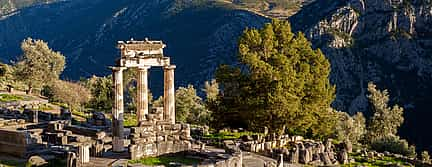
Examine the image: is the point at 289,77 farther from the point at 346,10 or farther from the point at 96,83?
the point at 346,10

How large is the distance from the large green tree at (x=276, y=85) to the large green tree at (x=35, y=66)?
41.9 metres

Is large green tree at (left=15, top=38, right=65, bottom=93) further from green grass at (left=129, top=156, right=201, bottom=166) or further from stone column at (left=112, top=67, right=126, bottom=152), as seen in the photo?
green grass at (left=129, top=156, right=201, bottom=166)

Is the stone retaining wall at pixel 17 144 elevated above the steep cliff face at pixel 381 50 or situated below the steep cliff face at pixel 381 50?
below

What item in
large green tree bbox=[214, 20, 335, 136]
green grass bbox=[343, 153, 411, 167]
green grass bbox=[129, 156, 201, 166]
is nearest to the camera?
green grass bbox=[129, 156, 201, 166]

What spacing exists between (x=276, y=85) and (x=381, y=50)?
10621 centimetres

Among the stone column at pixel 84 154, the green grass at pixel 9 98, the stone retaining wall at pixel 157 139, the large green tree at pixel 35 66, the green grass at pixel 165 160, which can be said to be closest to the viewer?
the stone column at pixel 84 154

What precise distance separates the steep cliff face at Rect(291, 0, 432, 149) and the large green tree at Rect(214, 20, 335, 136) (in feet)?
252

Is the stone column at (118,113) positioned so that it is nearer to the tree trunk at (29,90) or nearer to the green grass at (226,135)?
the green grass at (226,135)

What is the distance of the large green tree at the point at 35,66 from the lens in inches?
3401

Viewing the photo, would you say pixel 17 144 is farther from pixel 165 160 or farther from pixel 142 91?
pixel 165 160

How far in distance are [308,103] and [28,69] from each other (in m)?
48.7

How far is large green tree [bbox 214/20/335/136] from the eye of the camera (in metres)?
48.3

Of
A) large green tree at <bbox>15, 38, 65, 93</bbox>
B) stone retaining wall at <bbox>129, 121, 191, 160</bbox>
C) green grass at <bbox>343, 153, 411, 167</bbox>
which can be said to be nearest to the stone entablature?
stone retaining wall at <bbox>129, 121, 191, 160</bbox>

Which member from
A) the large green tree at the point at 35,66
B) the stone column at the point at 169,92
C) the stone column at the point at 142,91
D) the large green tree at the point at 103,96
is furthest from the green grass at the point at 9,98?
the stone column at the point at 142,91
